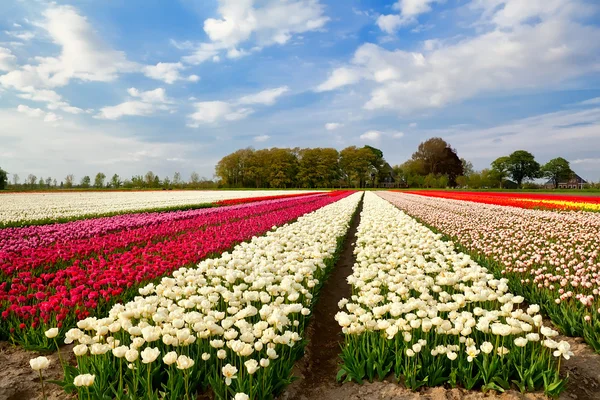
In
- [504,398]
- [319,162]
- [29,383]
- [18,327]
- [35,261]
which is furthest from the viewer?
[319,162]

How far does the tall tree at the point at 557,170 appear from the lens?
105500 millimetres

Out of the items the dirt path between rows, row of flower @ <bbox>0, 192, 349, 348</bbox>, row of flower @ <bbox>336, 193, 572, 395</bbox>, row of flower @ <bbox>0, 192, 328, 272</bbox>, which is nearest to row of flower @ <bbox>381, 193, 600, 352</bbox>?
row of flower @ <bbox>336, 193, 572, 395</bbox>

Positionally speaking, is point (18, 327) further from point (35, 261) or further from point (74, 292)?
point (35, 261)

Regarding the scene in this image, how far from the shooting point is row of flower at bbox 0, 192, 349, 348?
4387 millimetres

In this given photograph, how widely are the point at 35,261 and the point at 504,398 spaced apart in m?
7.65

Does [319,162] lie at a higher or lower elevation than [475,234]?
higher

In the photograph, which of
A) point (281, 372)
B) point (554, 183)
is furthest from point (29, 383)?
point (554, 183)

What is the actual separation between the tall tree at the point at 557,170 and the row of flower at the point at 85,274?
401ft

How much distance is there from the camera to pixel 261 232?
423 inches

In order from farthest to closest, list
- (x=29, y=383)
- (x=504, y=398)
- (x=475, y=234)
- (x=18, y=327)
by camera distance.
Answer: (x=475, y=234) < (x=18, y=327) < (x=29, y=383) < (x=504, y=398)

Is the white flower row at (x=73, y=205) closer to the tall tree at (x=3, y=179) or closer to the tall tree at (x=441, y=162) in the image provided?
the tall tree at (x=3, y=179)

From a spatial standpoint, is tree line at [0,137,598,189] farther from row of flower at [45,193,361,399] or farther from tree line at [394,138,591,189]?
row of flower at [45,193,361,399]

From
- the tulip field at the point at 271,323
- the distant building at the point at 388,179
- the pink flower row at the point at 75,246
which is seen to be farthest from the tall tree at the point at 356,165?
the tulip field at the point at 271,323

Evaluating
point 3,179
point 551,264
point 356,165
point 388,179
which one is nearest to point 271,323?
point 551,264
